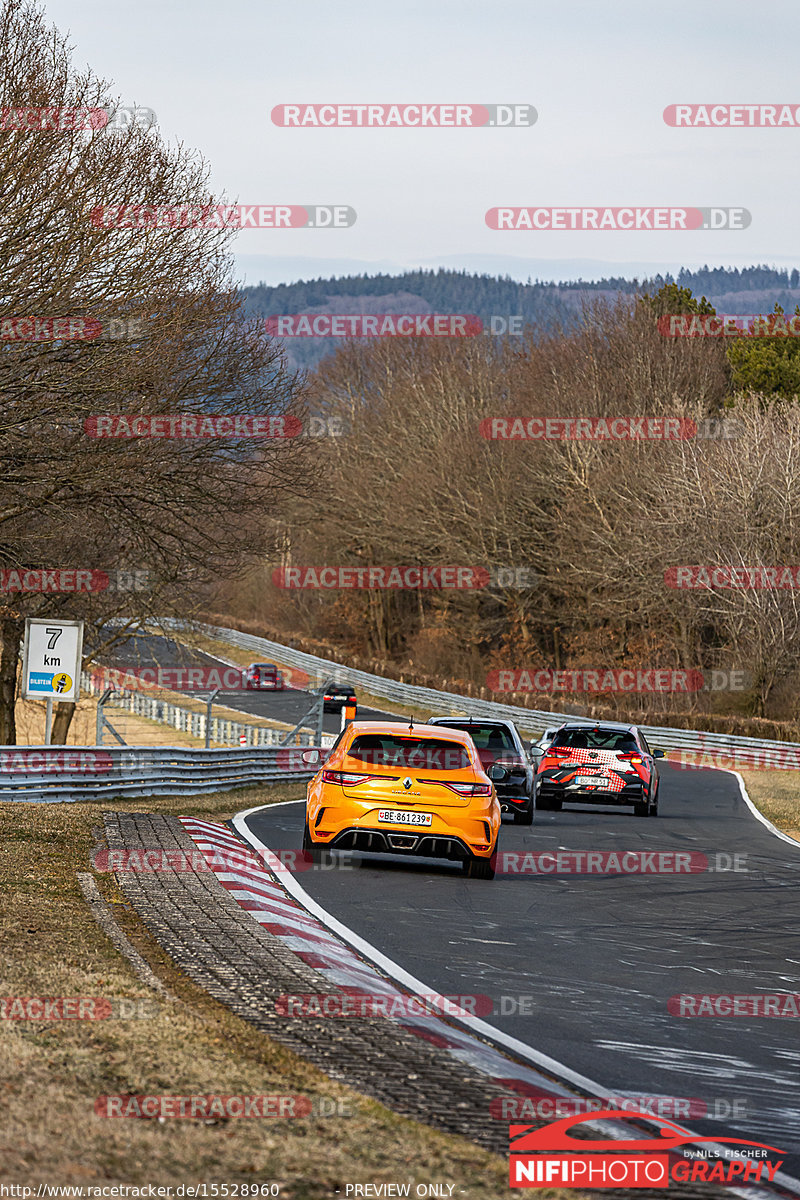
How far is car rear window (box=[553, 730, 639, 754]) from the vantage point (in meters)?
24.9

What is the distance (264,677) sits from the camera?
78.4m

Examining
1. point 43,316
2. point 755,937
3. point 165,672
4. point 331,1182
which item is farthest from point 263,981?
point 165,672

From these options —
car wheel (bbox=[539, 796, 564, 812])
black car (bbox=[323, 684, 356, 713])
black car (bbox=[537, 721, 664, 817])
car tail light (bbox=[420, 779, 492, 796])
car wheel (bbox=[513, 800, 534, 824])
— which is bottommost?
black car (bbox=[323, 684, 356, 713])

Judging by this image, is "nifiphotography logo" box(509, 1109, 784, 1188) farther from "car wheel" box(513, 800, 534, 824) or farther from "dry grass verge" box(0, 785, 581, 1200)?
"car wheel" box(513, 800, 534, 824)

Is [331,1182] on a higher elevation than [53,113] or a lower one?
lower

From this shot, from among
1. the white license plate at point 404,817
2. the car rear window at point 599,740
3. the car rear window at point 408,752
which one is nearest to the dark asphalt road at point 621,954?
the white license plate at point 404,817

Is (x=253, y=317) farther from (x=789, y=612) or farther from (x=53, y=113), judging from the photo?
(x=789, y=612)

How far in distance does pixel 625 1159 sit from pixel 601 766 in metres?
19.4

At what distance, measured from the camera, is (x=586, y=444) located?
6619 centimetres

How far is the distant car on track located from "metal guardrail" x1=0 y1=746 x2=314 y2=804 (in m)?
48.4

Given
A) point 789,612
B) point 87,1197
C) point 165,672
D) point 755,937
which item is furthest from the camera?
point 165,672

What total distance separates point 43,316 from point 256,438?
6.03 m

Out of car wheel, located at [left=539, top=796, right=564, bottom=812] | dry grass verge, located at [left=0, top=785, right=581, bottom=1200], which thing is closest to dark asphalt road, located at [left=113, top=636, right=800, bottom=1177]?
dry grass verge, located at [left=0, top=785, right=581, bottom=1200]

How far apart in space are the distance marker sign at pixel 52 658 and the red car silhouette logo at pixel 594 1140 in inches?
698
